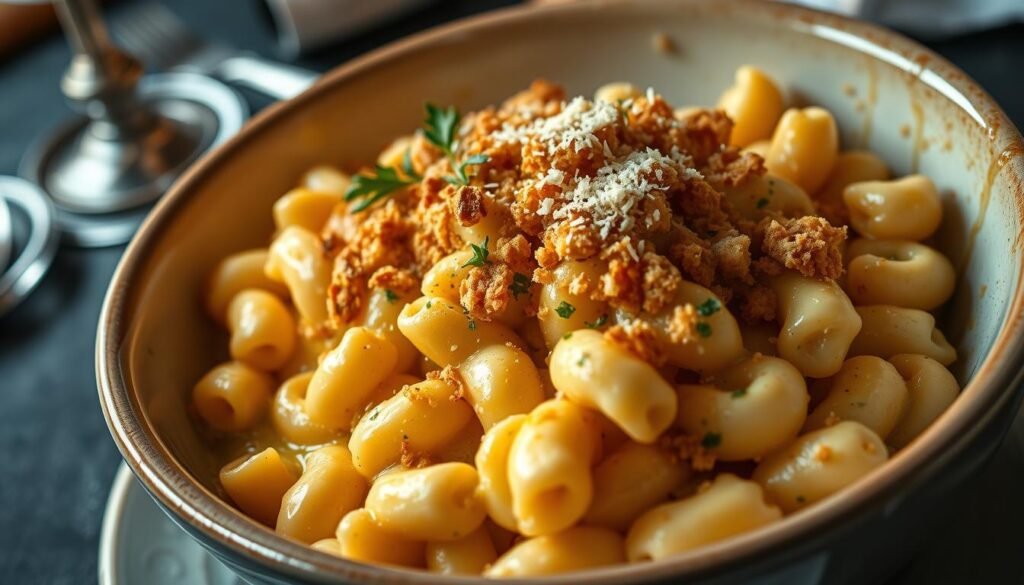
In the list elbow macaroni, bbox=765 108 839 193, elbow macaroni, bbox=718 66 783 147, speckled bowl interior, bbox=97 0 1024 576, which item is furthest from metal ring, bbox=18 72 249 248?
elbow macaroni, bbox=765 108 839 193

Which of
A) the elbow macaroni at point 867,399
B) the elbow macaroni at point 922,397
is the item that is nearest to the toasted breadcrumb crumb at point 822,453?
the elbow macaroni at point 867,399

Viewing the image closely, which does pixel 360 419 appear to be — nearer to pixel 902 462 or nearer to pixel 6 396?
pixel 902 462

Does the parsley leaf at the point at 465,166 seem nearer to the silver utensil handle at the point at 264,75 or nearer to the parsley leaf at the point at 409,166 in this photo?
the parsley leaf at the point at 409,166

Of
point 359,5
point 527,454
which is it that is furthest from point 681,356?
point 359,5

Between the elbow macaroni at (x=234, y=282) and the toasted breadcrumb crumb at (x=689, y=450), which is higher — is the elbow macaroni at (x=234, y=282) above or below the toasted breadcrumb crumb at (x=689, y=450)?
below

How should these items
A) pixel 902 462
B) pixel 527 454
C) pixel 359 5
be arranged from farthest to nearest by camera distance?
pixel 359 5 → pixel 527 454 → pixel 902 462

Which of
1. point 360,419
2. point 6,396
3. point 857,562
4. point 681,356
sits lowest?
point 6,396

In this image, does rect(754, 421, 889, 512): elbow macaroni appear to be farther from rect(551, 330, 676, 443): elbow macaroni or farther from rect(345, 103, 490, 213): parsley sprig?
rect(345, 103, 490, 213): parsley sprig

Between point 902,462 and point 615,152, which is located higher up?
point 615,152
